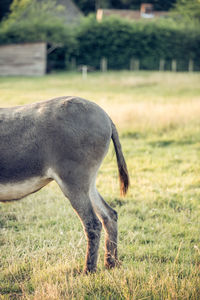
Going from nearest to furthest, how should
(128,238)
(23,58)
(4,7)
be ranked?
(128,238) → (23,58) → (4,7)

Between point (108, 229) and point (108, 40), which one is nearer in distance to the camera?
point (108, 229)

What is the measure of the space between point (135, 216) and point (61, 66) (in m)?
28.2

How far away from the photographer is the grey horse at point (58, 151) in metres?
2.86

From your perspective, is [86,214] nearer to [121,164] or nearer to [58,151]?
[58,151]

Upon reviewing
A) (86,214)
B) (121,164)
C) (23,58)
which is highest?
(121,164)

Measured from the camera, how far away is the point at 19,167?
2842 mm

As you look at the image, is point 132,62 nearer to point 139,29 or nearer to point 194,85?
point 139,29

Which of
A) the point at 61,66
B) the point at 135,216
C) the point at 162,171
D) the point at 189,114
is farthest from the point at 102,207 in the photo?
the point at 61,66

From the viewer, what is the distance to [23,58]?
90.7 ft

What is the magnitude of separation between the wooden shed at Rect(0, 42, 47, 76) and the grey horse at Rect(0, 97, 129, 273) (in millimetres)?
25940

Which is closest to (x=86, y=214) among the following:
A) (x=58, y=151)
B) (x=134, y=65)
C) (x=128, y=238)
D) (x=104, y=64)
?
(x=58, y=151)

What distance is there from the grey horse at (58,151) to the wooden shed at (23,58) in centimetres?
2594

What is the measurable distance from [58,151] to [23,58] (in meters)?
26.7

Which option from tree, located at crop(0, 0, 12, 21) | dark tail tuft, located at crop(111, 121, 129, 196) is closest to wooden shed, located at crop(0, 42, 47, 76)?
tree, located at crop(0, 0, 12, 21)
